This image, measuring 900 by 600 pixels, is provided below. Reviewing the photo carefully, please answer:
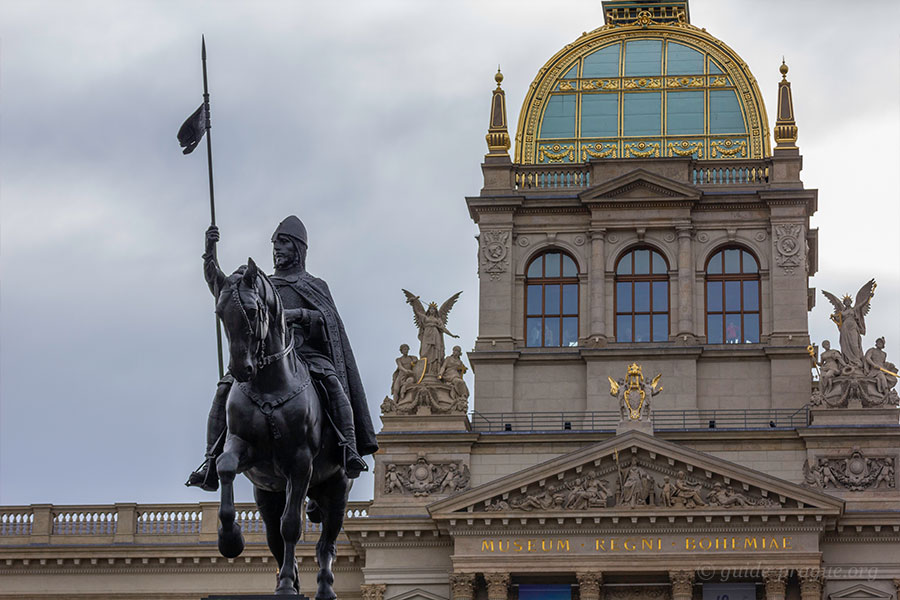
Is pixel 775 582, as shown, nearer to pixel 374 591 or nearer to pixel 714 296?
pixel 374 591

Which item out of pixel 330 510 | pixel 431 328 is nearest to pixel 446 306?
pixel 431 328

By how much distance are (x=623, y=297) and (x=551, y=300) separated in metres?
2.31

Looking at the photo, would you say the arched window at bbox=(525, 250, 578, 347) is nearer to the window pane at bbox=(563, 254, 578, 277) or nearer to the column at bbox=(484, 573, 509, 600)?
the window pane at bbox=(563, 254, 578, 277)

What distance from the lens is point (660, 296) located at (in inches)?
2569

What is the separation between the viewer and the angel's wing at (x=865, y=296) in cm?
5919

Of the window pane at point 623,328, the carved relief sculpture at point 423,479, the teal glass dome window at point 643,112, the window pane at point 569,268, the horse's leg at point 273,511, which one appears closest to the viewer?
the horse's leg at point 273,511

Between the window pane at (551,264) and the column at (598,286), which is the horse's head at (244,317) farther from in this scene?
the window pane at (551,264)

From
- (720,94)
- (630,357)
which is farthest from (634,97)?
(630,357)

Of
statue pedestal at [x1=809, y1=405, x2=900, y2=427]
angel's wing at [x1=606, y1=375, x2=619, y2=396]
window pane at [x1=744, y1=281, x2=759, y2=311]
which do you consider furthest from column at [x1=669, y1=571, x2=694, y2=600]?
window pane at [x1=744, y1=281, x2=759, y2=311]

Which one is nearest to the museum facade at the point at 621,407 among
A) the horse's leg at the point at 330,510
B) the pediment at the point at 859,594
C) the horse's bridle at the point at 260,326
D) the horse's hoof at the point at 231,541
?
the pediment at the point at 859,594

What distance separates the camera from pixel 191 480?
17.1 meters

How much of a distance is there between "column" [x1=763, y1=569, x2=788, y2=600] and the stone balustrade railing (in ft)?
44.6

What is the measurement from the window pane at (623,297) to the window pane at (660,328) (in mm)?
955

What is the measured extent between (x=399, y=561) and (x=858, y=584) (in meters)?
12.7
